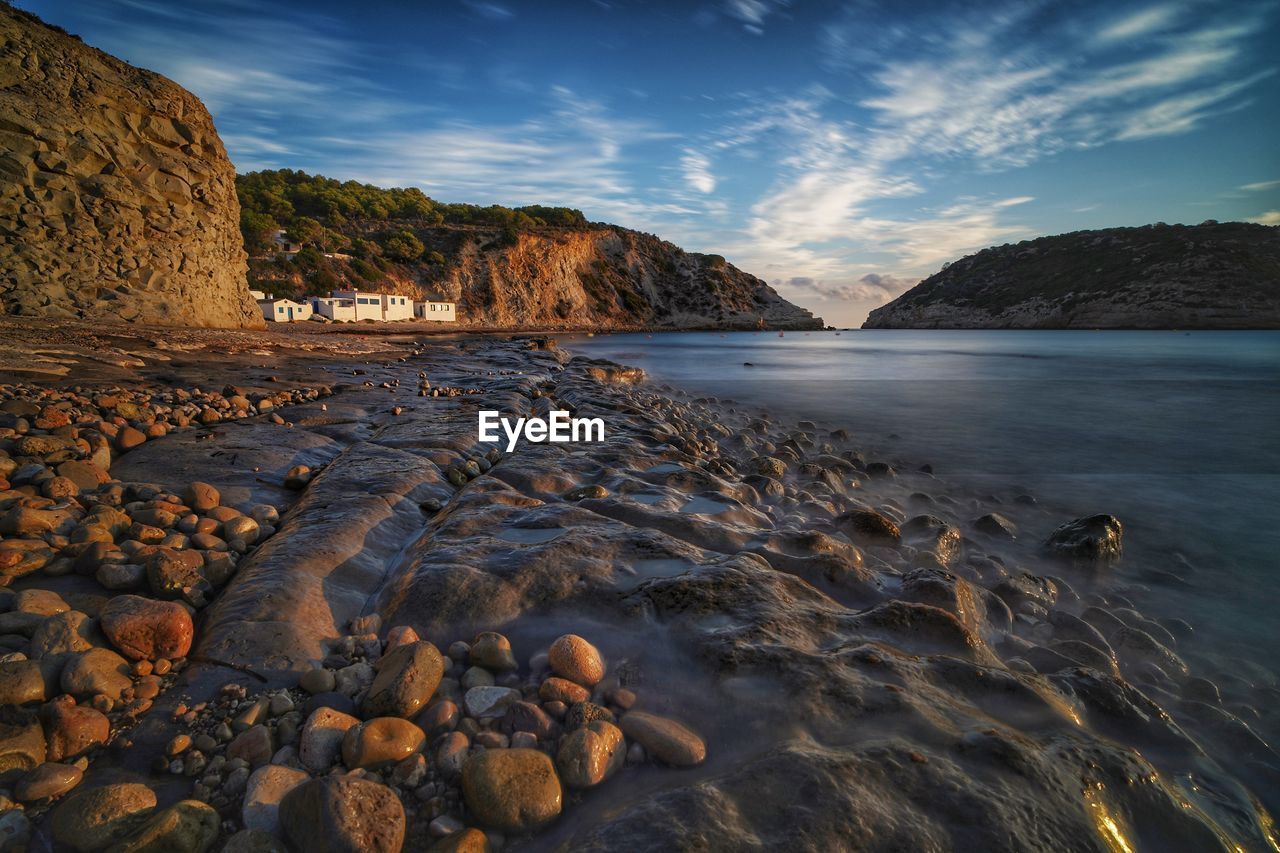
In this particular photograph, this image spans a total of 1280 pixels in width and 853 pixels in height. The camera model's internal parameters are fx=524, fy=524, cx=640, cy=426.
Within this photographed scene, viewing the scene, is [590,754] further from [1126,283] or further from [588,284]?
[1126,283]

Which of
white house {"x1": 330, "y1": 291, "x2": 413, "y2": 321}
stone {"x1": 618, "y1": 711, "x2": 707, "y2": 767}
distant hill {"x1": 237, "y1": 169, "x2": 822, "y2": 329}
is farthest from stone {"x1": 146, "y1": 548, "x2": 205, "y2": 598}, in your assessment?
distant hill {"x1": 237, "y1": 169, "x2": 822, "y2": 329}

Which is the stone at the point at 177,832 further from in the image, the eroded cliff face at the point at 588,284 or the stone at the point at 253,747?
the eroded cliff face at the point at 588,284

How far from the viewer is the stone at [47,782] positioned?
1488 mm

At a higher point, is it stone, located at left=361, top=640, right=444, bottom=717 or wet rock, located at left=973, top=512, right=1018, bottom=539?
stone, located at left=361, top=640, right=444, bottom=717

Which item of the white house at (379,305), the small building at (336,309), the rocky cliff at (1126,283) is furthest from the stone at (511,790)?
the rocky cliff at (1126,283)

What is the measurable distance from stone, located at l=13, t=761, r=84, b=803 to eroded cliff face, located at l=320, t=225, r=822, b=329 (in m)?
59.5

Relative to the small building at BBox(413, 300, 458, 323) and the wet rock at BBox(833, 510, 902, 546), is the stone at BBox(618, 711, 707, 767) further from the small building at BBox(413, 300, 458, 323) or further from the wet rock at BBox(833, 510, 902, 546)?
the small building at BBox(413, 300, 458, 323)

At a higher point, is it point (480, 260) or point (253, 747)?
point (480, 260)

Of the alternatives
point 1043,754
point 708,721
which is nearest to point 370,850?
point 708,721

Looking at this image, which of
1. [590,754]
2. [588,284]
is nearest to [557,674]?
[590,754]

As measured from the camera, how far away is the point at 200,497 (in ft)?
11.5

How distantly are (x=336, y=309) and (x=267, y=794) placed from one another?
5063 centimetres

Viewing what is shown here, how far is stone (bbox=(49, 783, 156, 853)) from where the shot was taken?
1.38 metres

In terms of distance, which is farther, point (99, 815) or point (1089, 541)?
point (1089, 541)
